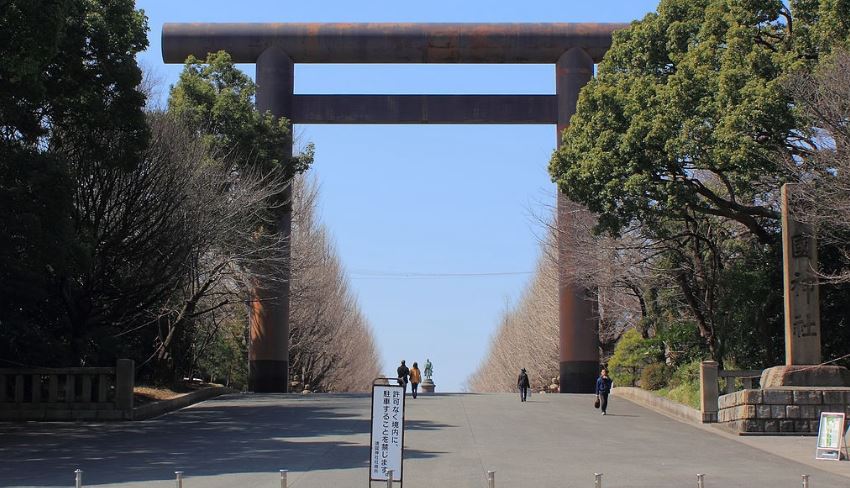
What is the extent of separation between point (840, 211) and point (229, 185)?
66.5ft

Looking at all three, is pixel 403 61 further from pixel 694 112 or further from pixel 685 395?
pixel 685 395

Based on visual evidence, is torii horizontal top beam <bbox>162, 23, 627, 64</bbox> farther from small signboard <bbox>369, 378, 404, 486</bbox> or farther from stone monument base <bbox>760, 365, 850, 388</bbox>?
small signboard <bbox>369, 378, 404, 486</bbox>

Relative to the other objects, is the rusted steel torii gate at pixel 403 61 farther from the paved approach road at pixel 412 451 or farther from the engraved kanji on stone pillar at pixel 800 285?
the engraved kanji on stone pillar at pixel 800 285

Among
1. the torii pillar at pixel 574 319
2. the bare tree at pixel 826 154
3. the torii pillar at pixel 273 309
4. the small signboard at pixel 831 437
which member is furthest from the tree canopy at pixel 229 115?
the small signboard at pixel 831 437

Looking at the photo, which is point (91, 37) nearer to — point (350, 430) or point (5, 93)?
point (5, 93)

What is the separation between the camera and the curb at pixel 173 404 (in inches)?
1059

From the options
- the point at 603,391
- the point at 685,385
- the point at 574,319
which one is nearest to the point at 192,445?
the point at 603,391

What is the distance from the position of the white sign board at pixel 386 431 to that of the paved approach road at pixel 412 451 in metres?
1.88

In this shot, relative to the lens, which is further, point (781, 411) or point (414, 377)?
point (414, 377)

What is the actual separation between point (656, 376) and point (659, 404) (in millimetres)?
3691

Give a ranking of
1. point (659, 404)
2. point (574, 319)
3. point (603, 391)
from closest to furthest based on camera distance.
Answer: point (603, 391) → point (659, 404) → point (574, 319)

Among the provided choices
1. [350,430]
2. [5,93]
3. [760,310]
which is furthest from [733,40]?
[5,93]

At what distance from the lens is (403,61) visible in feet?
133

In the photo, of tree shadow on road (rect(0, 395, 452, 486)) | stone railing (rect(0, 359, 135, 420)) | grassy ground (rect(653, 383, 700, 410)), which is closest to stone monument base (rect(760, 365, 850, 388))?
grassy ground (rect(653, 383, 700, 410))
